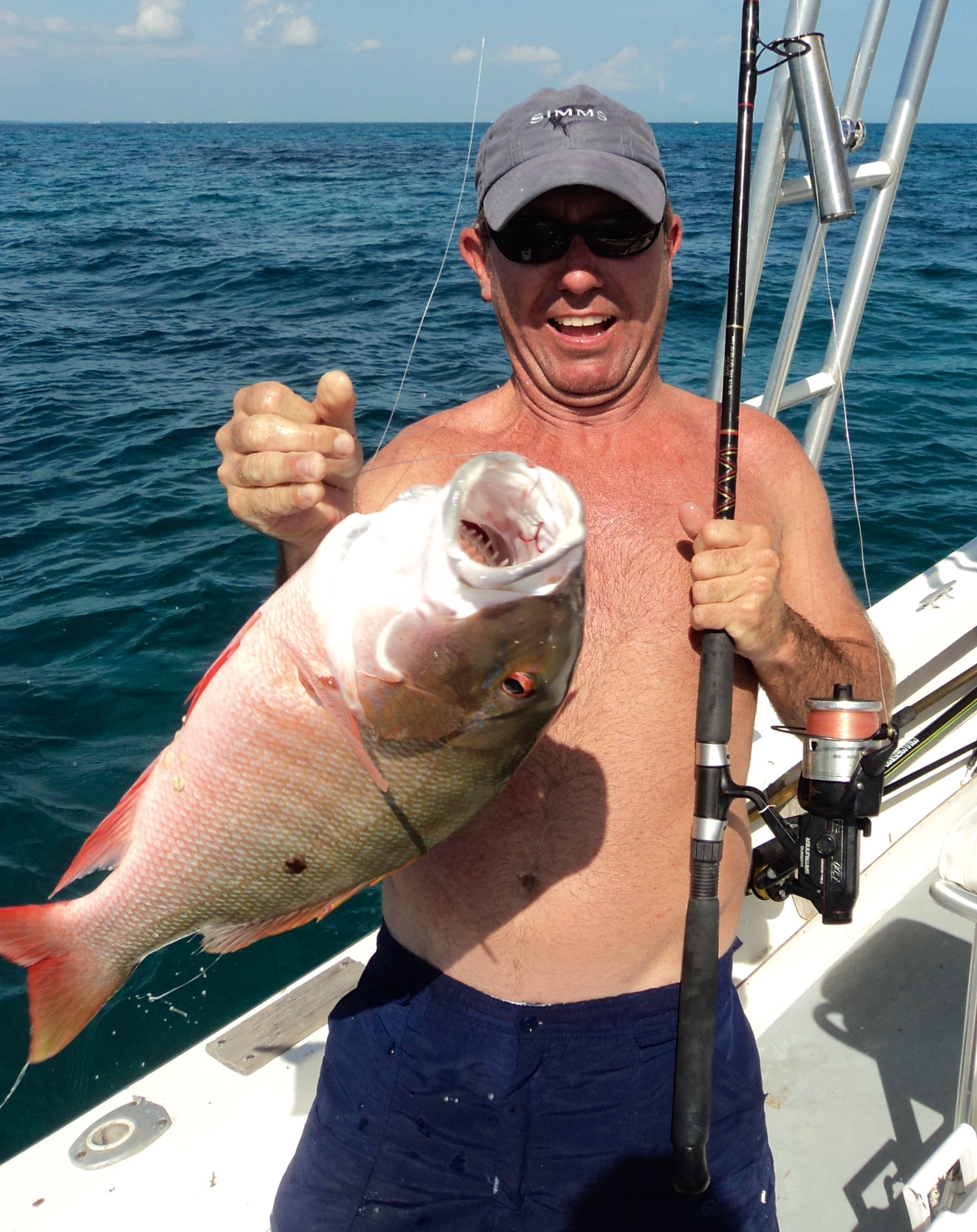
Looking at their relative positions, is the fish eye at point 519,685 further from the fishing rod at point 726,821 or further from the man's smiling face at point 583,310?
the man's smiling face at point 583,310

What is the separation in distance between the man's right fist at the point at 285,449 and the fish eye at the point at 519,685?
0.46 m

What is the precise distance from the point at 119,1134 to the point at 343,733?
1.62m

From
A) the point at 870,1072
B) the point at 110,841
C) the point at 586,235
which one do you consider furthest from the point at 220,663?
the point at 870,1072

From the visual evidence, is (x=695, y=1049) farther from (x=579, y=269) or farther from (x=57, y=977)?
(x=579, y=269)

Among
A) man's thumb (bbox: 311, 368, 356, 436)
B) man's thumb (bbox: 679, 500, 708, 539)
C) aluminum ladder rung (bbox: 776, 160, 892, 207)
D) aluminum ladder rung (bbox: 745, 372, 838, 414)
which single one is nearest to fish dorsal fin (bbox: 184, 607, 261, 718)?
man's thumb (bbox: 311, 368, 356, 436)

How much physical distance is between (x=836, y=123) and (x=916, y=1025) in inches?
104

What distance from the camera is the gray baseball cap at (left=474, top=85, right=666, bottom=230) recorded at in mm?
2066

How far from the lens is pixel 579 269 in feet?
7.07

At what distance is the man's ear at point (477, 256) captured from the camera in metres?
2.41

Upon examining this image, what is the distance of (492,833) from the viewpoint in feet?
6.88

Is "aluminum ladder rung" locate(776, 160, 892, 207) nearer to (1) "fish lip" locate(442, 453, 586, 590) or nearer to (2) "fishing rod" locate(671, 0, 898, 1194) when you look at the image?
(2) "fishing rod" locate(671, 0, 898, 1194)

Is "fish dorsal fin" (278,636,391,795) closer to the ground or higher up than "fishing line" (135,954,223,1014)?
higher up

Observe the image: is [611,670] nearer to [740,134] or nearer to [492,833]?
[492,833]

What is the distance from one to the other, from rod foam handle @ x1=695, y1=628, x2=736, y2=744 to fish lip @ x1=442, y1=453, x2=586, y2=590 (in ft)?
2.69
